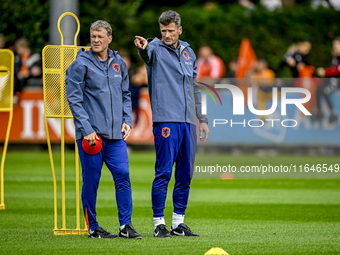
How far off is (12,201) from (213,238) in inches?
154

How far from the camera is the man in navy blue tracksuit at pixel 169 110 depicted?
6797 millimetres

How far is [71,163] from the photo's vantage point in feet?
48.8

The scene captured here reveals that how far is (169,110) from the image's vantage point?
680cm

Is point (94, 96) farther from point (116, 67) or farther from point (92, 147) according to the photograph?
point (92, 147)

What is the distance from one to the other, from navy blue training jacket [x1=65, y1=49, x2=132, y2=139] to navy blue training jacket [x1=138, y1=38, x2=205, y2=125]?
0.35 m

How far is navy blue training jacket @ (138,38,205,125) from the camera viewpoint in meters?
6.81

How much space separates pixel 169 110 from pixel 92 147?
2.76 feet

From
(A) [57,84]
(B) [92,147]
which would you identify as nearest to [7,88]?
(A) [57,84]

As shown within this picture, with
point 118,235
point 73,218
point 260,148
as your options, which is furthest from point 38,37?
point 118,235

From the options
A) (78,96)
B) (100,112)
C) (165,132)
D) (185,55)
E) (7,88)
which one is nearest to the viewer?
(78,96)

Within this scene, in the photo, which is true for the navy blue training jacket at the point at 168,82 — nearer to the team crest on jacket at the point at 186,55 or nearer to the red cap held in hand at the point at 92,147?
the team crest on jacket at the point at 186,55

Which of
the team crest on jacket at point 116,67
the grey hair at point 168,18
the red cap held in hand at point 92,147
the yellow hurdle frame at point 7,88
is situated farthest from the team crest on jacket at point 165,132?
the yellow hurdle frame at point 7,88

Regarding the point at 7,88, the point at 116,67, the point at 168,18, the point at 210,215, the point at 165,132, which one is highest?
the point at 168,18

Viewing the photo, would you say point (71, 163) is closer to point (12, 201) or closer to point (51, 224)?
point (12, 201)
